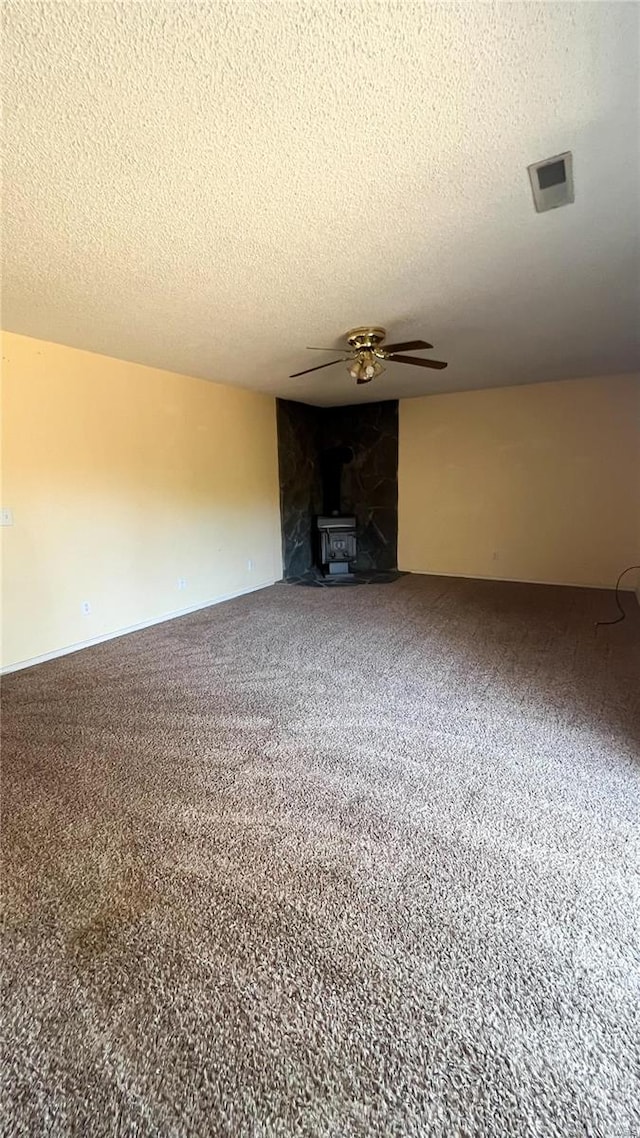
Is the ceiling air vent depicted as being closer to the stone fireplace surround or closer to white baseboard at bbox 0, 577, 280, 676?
white baseboard at bbox 0, 577, 280, 676

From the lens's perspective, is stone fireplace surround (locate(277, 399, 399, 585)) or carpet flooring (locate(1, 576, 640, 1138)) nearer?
carpet flooring (locate(1, 576, 640, 1138))

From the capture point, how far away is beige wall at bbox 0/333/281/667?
3.47 metres

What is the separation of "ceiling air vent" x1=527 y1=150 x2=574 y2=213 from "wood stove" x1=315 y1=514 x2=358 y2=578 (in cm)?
459

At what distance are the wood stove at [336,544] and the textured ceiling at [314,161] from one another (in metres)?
3.35

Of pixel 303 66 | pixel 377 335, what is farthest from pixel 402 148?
pixel 377 335

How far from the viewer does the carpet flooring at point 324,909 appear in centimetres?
106

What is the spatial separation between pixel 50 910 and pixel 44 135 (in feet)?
8.19

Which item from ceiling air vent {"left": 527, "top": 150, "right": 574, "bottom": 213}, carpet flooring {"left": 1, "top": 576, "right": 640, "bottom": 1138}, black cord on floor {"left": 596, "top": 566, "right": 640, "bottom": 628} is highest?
ceiling air vent {"left": 527, "top": 150, "right": 574, "bottom": 213}

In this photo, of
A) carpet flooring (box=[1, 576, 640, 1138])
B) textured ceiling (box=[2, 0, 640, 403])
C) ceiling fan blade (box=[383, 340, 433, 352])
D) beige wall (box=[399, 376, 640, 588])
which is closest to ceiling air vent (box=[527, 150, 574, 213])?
textured ceiling (box=[2, 0, 640, 403])

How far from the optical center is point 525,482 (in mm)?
5867

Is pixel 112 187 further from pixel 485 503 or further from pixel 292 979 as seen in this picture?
pixel 485 503

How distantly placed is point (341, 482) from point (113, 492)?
3.63 metres

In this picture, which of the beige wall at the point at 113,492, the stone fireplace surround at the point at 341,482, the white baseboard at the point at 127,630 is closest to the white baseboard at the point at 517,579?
the stone fireplace surround at the point at 341,482

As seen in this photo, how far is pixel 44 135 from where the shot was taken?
1486 millimetres
